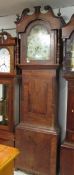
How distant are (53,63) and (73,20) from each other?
0.53 m

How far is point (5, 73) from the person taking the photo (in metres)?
2.85

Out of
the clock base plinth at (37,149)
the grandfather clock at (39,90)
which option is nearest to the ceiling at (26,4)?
the grandfather clock at (39,90)

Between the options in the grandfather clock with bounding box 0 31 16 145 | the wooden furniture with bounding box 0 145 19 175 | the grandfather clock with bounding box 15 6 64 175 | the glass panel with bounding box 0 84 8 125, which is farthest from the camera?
the glass panel with bounding box 0 84 8 125

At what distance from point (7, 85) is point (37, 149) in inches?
35.8

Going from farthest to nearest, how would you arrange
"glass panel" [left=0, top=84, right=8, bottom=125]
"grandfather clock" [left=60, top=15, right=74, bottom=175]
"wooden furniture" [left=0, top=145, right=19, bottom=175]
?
"glass panel" [left=0, top=84, right=8, bottom=125]
"grandfather clock" [left=60, top=15, right=74, bottom=175]
"wooden furniture" [left=0, top=145, right=19, bottom=175]

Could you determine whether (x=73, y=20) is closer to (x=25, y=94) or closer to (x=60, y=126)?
(x=25, y=94)

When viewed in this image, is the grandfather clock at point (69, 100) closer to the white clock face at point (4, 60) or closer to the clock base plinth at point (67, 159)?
the clock base plinth at point (67, 159)

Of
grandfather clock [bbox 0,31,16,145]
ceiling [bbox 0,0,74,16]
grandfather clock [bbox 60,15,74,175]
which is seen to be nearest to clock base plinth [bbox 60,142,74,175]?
grandfather clock [bbox 60,15,74,175]

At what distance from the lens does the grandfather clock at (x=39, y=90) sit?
2591 millimetres

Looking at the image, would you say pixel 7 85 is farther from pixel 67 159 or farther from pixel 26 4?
pixel 67 159

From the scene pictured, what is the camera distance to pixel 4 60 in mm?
2889

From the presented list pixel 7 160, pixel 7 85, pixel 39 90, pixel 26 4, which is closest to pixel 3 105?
pixel 7 85

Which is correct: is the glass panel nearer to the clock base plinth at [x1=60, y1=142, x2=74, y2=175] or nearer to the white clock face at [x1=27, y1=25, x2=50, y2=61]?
the white clock face at [x1=27, y1=25, x2=50, y2=61]

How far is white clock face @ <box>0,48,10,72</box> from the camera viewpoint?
113 inches
